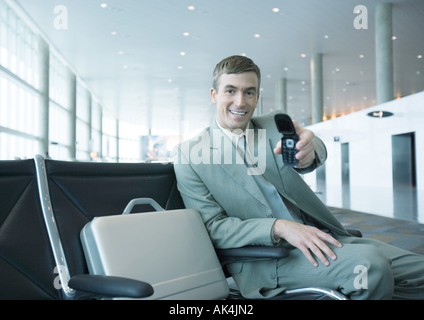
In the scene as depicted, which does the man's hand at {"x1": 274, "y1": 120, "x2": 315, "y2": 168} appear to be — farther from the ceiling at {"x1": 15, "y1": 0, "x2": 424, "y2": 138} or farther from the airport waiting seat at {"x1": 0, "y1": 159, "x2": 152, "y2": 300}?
the ceiling at {"x1": 15, "y1": 0, "x2": 424, "y2": 138}

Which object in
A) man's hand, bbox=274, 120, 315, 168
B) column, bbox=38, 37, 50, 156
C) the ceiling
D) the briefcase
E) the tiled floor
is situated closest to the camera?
the briefcase

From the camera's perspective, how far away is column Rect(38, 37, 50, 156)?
57.4ft

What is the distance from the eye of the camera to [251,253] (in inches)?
68.3

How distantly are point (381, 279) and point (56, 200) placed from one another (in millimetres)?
1430

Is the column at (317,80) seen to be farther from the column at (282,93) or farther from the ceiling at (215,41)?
the column at (282,93)

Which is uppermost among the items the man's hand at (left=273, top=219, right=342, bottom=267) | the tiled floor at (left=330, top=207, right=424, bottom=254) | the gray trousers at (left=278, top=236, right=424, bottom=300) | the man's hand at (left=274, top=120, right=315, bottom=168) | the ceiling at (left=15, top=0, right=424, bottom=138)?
the ceiling at (left=15, top=0, right=424, bottom=138)

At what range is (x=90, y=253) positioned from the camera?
4.90 ft

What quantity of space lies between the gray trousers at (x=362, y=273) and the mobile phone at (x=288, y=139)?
0.47 m

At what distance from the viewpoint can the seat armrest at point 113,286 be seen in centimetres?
119

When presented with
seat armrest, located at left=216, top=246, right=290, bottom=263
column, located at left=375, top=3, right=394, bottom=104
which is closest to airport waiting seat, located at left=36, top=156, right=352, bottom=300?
seat armrest, located at left=216, top=246, right=290, bottom=263

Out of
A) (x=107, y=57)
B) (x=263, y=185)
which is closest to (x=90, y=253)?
(x=263, y=185)

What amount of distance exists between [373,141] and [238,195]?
18366 millimetres

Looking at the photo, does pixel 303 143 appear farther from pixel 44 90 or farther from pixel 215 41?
pixel 44 90

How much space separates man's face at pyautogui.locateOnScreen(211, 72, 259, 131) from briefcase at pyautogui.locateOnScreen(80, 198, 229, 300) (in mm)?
553
